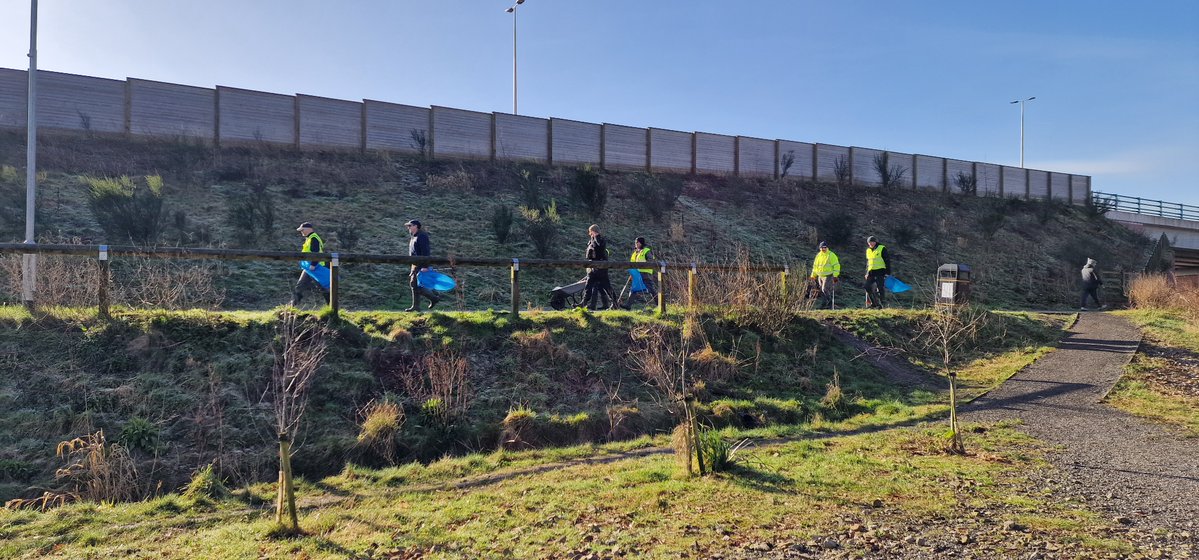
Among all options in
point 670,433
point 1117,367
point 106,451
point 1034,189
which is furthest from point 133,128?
point 1034,189

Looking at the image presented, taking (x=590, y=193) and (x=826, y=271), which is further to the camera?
(x=590, y=193)

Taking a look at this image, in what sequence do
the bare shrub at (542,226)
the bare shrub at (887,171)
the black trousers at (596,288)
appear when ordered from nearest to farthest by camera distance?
1. the black trousers at (596,288)
2. the bare shrub at (542,226)
3. the bare shrub at (887,171)

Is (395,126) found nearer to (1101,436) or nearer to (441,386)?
(441,386)

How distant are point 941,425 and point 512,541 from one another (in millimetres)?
5717

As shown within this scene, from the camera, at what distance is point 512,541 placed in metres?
4.64

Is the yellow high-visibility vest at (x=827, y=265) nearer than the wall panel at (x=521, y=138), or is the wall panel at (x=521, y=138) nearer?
the yellow high-visibility vest at (x=827, y=265)

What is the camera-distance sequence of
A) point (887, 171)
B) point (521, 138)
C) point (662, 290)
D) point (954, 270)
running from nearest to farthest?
1. point (662, 290)
2. point (954, 270)
3. point (521, 138)
4. point (887, 171)

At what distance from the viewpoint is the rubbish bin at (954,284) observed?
1356 cm

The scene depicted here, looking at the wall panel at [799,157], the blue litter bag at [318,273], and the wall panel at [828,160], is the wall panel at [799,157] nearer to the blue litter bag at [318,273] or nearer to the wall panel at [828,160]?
the wall panel at [828,160]

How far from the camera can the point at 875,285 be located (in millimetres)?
15359

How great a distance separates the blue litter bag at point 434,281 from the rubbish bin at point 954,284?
30.2ft

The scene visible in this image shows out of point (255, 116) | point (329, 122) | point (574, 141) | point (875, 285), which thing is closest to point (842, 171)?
point (574, 141)

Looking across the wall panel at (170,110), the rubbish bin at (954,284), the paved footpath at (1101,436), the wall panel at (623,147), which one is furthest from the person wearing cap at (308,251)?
the wall panel at (623,147)

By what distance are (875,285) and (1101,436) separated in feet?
27.1
